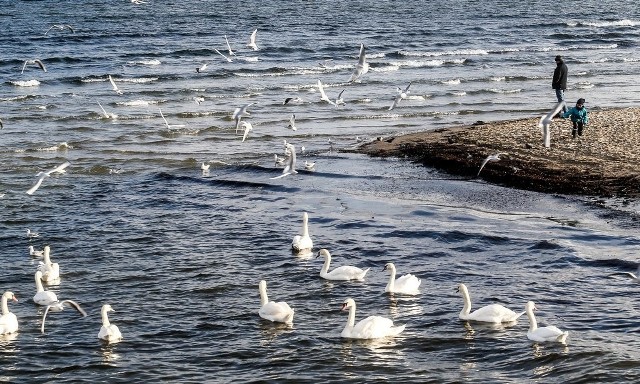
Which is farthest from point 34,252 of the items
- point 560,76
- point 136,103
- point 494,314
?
point 136,103

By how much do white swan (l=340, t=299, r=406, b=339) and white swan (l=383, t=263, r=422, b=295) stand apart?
155 centimetres

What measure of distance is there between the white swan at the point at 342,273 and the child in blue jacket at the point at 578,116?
964 cm

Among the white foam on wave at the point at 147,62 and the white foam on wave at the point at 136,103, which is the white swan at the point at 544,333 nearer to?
the white foam on wave at the point at 136,103

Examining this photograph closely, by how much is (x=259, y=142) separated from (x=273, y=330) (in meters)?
15.8

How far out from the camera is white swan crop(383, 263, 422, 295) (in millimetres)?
16797

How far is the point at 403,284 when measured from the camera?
16.8 m

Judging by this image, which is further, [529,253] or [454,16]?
[454,16]

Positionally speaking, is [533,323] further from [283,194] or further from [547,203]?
[283,194]

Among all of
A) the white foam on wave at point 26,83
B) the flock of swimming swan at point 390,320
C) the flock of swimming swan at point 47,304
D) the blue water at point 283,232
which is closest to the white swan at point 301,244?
the blue water at point 283,232

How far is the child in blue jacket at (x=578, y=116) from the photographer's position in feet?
83.4

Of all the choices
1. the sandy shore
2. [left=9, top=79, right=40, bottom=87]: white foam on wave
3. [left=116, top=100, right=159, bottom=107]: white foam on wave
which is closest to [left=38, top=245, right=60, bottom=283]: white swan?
the sandy shore

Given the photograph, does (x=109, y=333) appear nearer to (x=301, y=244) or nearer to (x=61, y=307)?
(x=61, y=307)

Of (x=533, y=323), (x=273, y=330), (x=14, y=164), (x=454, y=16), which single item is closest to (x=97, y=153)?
(x=14, y=164)

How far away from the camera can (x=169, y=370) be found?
552 inches
